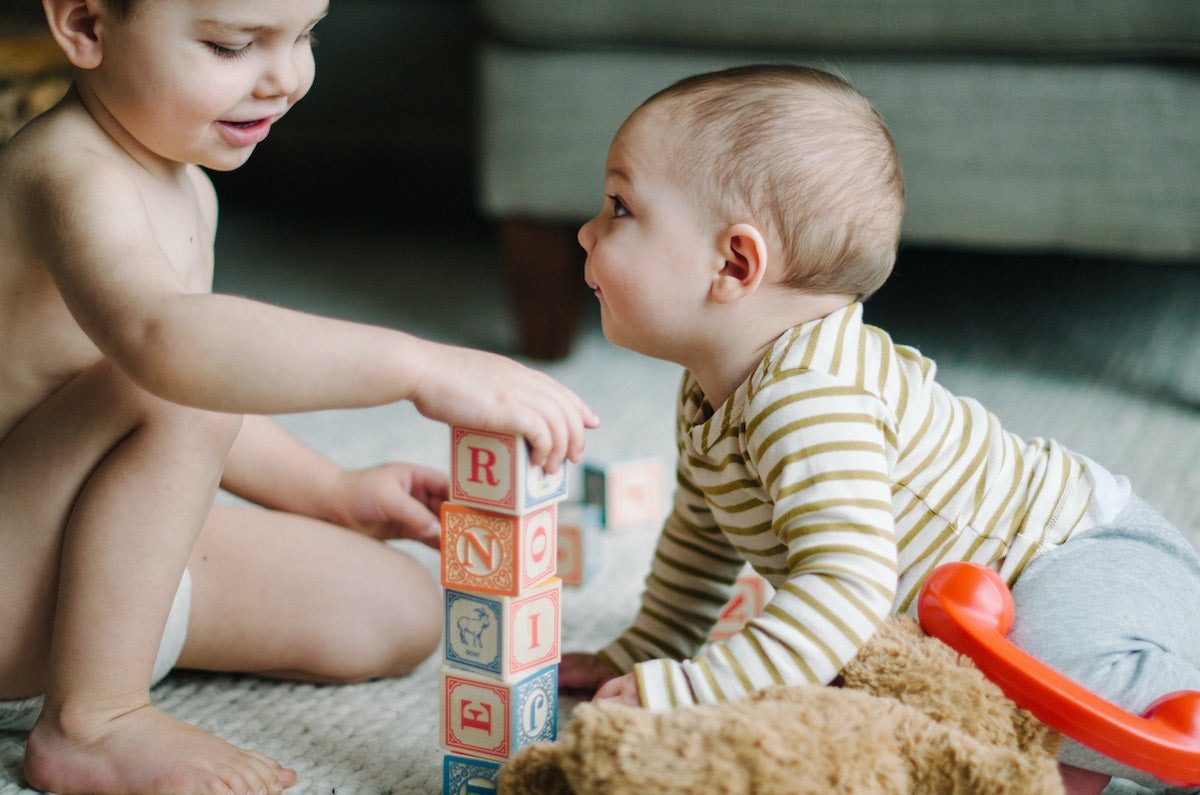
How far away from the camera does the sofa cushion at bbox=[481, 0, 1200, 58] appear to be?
1.27m

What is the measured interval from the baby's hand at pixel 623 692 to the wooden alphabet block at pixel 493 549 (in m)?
0.07

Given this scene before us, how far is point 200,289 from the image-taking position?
33.4 inches

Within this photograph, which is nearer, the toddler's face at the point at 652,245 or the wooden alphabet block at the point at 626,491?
the toddler's face at the point at 652,245

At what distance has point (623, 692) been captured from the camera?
66cm

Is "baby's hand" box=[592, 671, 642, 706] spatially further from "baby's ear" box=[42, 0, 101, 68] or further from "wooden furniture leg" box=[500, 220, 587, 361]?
"wooden furniture leg" box=[500, 220, 587, 361]

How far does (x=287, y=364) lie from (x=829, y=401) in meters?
0.29

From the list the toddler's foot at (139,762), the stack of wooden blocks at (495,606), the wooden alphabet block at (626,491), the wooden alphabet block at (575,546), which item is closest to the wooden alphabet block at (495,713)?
the stack of wooden blocks at (495,606)

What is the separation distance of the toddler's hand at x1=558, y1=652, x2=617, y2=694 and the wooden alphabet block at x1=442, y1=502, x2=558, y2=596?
0.23m

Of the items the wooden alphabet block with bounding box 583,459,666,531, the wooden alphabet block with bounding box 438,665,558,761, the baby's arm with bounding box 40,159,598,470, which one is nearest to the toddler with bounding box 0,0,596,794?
the baby's arm with bounding box 40,159,598,470

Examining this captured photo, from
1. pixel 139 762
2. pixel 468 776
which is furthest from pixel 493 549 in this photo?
pixel 139 762

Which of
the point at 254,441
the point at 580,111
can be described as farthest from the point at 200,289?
the point at 580,111

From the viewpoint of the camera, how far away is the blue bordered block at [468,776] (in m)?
0.67

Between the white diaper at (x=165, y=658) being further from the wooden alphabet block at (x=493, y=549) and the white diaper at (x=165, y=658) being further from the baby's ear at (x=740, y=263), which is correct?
the baby's ear at (x=740, y=263)

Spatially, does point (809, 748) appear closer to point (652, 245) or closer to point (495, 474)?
point (495, 474)
